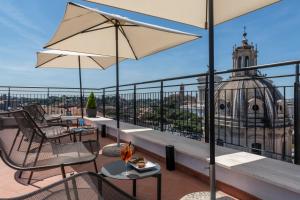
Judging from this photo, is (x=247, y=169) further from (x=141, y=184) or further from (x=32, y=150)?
(x=32, y=150)

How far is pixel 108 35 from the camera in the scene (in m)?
4.80

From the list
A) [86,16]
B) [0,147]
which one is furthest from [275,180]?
[86,16]

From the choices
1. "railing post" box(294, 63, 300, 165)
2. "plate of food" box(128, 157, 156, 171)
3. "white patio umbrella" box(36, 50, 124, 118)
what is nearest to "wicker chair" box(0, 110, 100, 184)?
"plate of food" box(128, 157, 156, 171)

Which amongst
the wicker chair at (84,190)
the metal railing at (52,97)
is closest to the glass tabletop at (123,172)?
the wicker chair at (84,190)

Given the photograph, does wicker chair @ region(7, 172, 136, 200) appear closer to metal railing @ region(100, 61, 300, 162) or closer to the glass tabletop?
the glass tabletop

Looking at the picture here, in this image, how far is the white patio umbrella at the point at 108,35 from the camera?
3.86m

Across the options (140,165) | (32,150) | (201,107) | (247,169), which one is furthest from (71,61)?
(247,169)

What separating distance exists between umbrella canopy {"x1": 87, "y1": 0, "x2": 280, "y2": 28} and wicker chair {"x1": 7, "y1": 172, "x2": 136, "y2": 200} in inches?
76.0

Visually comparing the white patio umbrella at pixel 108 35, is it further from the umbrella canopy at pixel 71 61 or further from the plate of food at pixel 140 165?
the plate of food at pixel 140 165

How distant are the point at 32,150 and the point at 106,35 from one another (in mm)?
2536

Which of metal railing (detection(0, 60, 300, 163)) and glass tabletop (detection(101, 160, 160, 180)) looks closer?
glass tabletop (detection(101, 160, 160, 180))

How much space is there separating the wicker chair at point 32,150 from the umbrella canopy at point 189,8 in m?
1.62

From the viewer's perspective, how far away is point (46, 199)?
4.20ft

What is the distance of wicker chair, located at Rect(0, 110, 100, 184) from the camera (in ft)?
8.97
